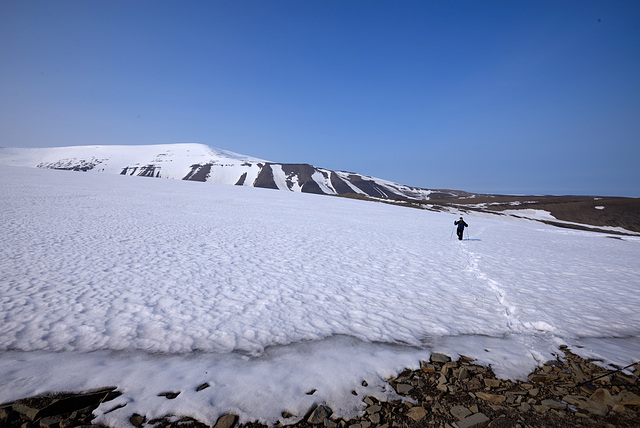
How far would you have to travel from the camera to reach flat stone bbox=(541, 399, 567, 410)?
12.4ft

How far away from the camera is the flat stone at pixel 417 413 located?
3615 millimetres

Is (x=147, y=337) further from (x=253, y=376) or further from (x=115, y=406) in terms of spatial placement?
(x=253, y=376)

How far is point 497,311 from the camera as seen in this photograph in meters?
7.34

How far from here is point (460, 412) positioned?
373cm

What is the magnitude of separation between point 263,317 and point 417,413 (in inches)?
152

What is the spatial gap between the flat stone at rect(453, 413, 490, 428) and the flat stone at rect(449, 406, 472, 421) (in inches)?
2.0

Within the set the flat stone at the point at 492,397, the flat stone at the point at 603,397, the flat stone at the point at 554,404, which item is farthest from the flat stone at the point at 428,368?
the flat stone at the point at 603,397

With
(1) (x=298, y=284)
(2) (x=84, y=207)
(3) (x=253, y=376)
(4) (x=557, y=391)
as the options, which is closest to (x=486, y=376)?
(4) (x=557, y=391)

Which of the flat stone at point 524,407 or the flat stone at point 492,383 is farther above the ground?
the flat stone at point 524,407

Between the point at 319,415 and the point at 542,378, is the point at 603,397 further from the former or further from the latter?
the point at 319,415

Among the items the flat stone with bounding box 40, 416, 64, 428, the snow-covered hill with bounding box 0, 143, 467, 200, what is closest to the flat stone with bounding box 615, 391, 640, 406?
the flat stone with bounding box 40, 416, 64, 428

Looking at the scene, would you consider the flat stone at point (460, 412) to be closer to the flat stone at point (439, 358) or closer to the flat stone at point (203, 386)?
the flat stone at point (439, 358)

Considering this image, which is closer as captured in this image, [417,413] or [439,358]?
[417,413]

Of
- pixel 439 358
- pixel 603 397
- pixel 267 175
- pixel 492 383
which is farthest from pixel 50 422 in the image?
pixel 267 175
